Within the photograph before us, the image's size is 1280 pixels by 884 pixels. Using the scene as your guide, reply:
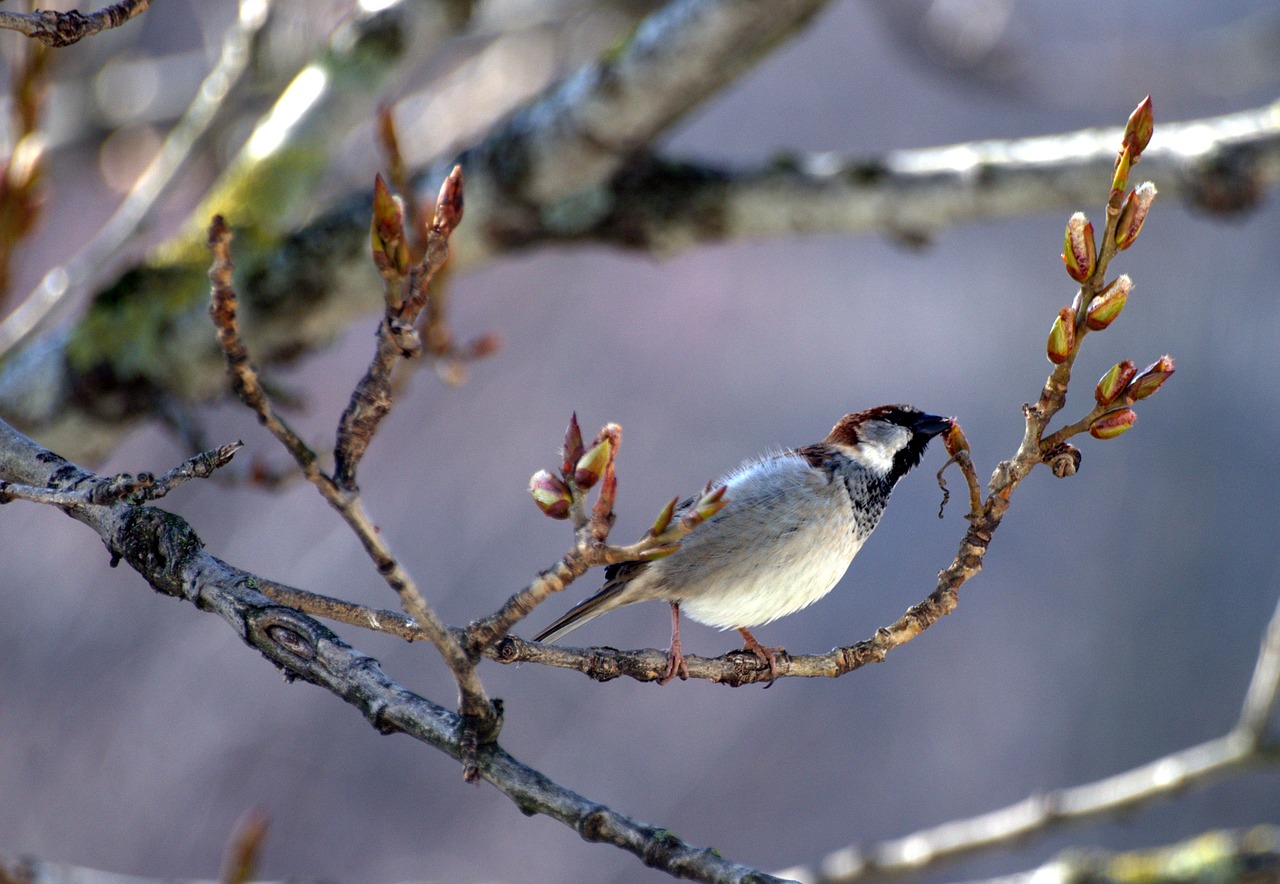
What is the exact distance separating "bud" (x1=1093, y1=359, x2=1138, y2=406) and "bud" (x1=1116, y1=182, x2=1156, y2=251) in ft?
0.56

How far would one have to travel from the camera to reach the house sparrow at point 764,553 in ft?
→ 7.97

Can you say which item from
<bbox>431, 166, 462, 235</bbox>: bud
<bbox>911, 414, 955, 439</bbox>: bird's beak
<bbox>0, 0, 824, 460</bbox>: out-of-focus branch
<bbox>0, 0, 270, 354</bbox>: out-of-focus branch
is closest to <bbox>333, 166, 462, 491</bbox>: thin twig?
<bbox>431, 166, 462, 235</bbox>: bud

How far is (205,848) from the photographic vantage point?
22.4ft

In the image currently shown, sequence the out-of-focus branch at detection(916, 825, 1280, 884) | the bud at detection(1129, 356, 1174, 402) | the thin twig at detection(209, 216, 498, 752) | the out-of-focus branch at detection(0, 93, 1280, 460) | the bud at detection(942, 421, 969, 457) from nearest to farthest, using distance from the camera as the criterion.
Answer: the thin twig at detection(209, 216, 498, 752)
the bud at detection(1129, 356, 1174, 402)
the bud at detection(942, 421, 969, 457)
the out-of-focus branch at detection(916, 825, 1280, 884)
the out-of-focus branch at detection(0, 93, 1280, 460)

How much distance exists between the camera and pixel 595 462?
1295 mm

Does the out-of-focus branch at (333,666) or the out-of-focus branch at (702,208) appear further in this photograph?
the out-of-focus branch at (702,208)

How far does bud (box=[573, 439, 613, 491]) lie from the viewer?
1295mm

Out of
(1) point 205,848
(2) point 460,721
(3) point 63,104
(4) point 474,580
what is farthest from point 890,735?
(2) point 460,721

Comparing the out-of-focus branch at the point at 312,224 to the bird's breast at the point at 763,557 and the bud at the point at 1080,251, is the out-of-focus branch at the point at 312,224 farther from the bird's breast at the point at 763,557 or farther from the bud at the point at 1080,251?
the bud at the point at 1080,251

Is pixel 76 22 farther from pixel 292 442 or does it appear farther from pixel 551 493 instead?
pixel 551 493

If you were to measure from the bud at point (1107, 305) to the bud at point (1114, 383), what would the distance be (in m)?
0.09

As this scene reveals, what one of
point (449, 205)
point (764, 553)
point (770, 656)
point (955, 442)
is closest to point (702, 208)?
point (764, 553)

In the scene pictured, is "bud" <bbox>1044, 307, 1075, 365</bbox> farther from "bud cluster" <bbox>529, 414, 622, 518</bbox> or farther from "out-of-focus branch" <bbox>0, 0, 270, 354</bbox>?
"out-of-focus branch" <bbox>0, 0, 270, 354</bbox>

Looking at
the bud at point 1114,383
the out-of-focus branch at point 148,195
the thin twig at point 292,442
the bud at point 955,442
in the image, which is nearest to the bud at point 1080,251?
the bud at point 1114,383
